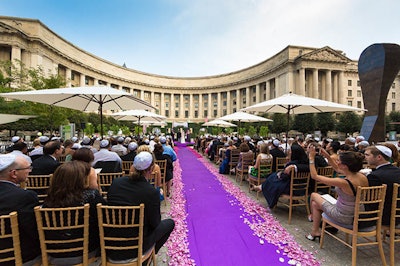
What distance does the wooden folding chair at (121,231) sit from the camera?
2109 millimetres

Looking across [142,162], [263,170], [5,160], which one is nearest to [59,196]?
[5,160]

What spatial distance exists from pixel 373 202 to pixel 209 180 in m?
5.52

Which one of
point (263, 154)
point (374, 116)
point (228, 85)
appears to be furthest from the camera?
point (228, 85)

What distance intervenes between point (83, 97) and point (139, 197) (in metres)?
5.69

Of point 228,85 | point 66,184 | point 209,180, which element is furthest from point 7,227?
point 228,85

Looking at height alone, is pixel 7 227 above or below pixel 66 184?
below

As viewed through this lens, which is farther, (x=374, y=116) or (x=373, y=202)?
(x=374, y=116)

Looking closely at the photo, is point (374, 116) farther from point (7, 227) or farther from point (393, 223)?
point (7, 227)

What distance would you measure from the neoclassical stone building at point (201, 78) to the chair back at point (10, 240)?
110ft

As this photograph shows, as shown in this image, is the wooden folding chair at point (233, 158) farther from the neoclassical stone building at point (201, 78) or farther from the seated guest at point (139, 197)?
the neoclassical stone building at point (201, 78)

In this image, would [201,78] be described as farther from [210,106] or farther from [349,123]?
[349,123]

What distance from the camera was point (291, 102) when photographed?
20.7ft

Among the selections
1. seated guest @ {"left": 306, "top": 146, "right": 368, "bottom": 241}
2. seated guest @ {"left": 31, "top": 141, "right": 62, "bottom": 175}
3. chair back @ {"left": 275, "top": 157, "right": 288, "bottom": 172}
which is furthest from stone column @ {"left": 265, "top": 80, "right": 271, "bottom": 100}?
seated guest @ {"left": 31, "top": 141, "right": 62, "bottom": 175}

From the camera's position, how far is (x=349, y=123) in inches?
1206
